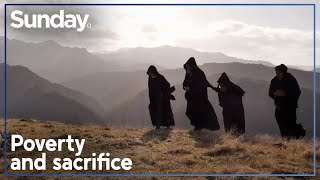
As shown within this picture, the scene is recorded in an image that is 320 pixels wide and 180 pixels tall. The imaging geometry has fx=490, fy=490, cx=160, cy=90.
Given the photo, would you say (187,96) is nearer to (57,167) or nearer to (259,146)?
(259,146)

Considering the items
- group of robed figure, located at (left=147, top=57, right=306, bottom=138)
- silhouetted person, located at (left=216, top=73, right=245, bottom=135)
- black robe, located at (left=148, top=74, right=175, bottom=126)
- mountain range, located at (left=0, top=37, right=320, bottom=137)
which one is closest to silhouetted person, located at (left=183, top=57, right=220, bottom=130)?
group of robed figure, located at (left=147, top=57, right=306, bottom=138)

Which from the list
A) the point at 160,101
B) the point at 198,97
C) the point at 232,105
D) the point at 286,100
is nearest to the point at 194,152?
the point at 286,100

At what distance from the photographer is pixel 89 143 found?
18188mm

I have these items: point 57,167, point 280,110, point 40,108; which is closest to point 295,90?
point 280,110

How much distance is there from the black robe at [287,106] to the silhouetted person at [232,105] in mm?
1814

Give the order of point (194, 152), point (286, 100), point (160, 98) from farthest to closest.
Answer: point (160, 98)
point (286, 100)
point (194, 152)

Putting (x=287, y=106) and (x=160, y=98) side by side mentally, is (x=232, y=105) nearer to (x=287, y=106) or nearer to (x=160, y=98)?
(x=287, y=106)

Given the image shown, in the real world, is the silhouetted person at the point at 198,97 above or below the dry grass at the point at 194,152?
above

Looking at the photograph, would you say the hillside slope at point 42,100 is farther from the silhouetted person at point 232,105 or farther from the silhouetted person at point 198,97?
the silhouetted person at point 232,105

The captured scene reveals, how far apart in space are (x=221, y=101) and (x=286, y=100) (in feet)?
10.2

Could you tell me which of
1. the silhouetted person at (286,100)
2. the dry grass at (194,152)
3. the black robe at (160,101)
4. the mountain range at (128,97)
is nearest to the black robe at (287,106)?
the silhouetted person at (286,100)

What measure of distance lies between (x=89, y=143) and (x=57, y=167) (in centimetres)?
360

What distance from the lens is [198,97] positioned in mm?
23578

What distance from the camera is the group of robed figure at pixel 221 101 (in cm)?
2095
